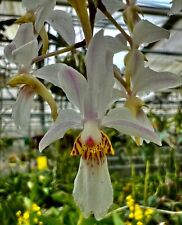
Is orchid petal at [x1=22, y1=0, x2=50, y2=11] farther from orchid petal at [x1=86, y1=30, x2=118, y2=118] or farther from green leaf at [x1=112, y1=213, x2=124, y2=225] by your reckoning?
green leaf at [x1=112, y1=213, x2=124, y2=225]

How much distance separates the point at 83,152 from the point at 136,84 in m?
0.09

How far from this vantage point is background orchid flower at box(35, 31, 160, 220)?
406mm

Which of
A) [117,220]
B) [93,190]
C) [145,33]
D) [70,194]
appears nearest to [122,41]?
[145,33]

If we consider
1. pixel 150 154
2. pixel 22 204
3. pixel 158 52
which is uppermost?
pixel 158 52

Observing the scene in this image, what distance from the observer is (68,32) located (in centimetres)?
50

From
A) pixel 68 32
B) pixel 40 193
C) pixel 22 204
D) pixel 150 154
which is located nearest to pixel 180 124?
pixel 150 154

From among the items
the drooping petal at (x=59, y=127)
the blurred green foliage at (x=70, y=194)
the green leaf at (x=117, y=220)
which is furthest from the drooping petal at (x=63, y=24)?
the green leaf at (x=117, y=220)

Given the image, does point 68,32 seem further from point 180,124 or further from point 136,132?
point 180,124

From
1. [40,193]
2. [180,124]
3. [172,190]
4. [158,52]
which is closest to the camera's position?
[172,190]

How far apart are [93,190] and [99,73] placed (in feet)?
0.33

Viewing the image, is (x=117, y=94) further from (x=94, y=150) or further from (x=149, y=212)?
(x=149, y=212)

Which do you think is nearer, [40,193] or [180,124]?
[40,193]

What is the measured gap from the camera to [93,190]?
0.41 m

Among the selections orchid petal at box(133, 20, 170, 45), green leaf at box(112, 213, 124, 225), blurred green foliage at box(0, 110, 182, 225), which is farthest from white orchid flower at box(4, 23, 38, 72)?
green leaf at box(112, 213, 124, 225)
